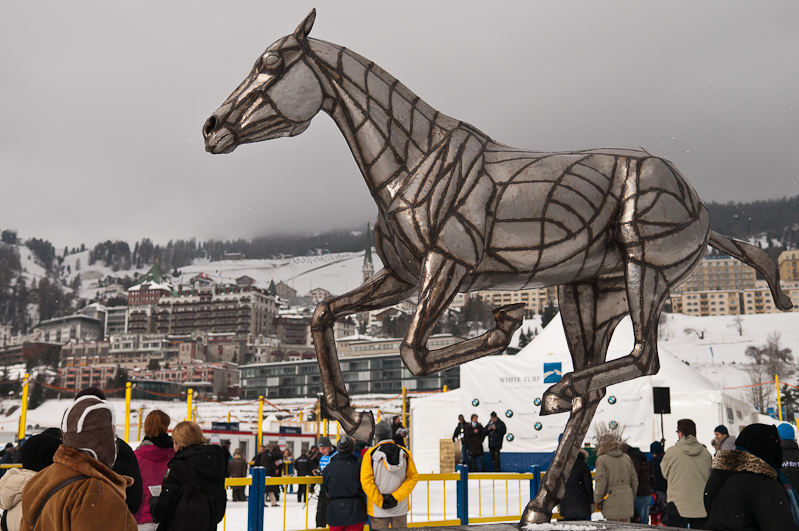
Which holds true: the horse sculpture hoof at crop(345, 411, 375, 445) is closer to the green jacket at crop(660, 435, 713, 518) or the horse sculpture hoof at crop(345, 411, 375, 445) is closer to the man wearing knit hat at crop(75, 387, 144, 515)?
the man wearing knit hat at crop(75, 387, 144, 515)

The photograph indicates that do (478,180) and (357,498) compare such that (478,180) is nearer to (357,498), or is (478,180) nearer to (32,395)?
(357,498)

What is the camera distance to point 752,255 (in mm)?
3926

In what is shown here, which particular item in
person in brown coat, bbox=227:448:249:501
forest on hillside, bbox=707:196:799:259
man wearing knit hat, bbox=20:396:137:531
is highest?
forest on hillside, bbox=707:196:799:259

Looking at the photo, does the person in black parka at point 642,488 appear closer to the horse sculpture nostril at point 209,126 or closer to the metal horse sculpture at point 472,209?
the metal horse sculpture at point 472,209

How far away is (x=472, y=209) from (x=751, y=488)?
1.74 meters

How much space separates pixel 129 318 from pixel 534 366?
15393 cm

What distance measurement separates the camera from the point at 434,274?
3.17 metres

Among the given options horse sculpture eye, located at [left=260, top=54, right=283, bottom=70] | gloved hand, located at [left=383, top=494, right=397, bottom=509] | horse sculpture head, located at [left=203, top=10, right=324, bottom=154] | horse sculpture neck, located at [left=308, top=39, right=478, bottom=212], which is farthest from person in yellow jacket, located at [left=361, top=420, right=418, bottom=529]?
horse sculpture eye, located at [left=260, top=54, right=283, bottom=70]

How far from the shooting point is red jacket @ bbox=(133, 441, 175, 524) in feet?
16.1

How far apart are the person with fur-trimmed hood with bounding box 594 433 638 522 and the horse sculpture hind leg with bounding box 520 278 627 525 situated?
393 centimetres

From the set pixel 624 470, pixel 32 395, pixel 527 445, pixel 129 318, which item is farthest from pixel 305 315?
pixel 624 470

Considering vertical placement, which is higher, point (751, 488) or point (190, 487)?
point (751, 488)

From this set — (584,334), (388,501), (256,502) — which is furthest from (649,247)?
(256,502)

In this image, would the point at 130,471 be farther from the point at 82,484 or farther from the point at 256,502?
the point at 256,502
